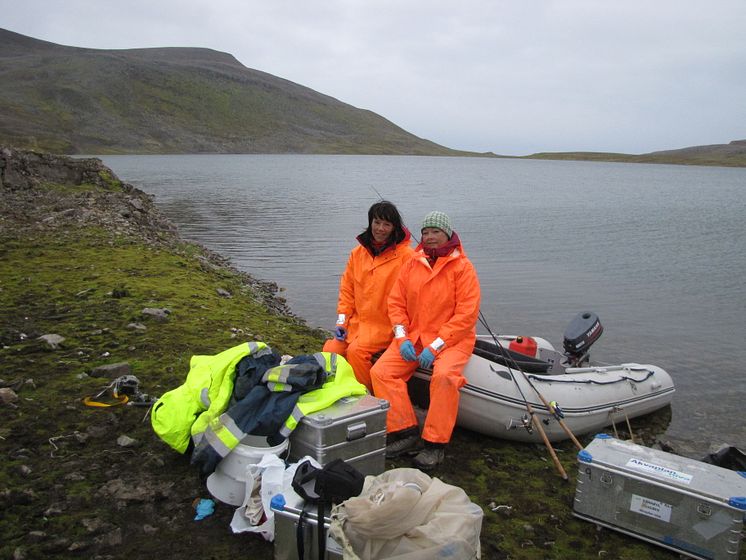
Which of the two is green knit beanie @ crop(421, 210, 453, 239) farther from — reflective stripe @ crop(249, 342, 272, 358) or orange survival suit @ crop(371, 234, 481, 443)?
reflective stripe @ crop(249, 342, 272, 358)

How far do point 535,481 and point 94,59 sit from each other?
741 ft

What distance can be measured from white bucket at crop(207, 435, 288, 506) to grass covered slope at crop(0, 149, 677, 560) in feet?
0.36

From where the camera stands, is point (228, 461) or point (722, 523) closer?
point (722, 523)

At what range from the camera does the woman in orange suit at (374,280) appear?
5.86m

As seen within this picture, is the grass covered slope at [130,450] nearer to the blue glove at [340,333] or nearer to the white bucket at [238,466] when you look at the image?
the white bucket at [238,466]

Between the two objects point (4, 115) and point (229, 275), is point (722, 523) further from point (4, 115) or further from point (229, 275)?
point (4, 115)

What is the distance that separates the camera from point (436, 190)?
175ft

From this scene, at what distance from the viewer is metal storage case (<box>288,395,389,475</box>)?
4.07 metres

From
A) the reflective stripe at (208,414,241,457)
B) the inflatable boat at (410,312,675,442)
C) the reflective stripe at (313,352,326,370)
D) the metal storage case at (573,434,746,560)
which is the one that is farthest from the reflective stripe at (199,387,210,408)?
the metal storage case at (573,434,746,560)

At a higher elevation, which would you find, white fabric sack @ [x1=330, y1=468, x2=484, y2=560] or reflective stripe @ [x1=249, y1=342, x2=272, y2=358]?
reflective stripe @ [x1=249, y1=342, x2=272, y2=358]

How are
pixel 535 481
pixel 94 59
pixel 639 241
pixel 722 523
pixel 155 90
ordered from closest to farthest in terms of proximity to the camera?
pixel 722 523
pixel 535 481
pixel 639 241
pixel 155 90
pixel 94 59

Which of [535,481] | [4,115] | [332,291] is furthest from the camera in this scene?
[4,115]

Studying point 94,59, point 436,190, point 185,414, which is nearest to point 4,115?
point 94,59

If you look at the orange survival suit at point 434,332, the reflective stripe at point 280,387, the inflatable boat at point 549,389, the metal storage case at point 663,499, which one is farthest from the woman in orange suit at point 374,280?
the metal storage case at point 663,499
